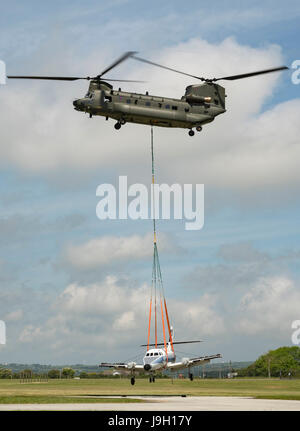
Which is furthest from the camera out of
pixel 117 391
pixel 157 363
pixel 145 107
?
pixel 117 391

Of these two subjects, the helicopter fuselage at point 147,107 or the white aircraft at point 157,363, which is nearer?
Answer: the helicopter fuselage at point 147,107

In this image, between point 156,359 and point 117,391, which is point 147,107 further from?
point 117,391

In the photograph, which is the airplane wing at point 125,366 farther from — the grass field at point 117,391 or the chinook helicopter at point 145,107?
the chinook helicopter at point 145,107

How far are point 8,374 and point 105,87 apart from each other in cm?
13773

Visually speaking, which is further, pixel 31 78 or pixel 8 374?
pixel 8 374

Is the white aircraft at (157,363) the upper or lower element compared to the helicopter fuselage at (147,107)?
lower

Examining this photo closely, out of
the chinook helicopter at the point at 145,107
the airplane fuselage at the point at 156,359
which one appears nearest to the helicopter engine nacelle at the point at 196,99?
the chinook helicopter at the point at 145,107

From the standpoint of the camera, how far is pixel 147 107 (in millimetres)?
52375

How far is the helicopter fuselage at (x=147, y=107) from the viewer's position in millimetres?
51344

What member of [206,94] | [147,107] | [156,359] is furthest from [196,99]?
[156,359]
